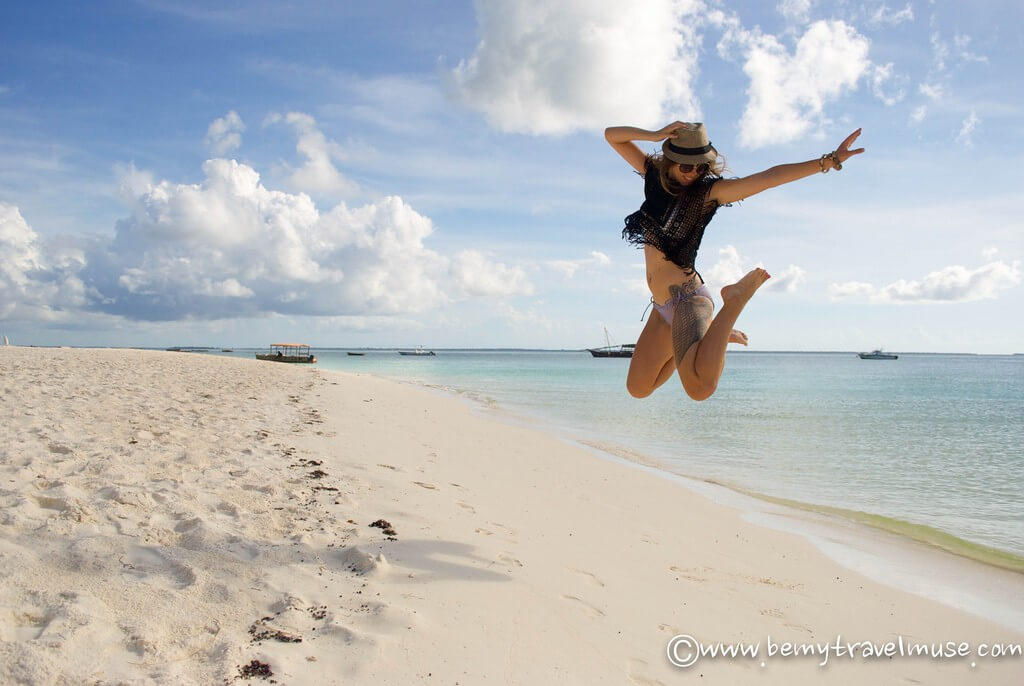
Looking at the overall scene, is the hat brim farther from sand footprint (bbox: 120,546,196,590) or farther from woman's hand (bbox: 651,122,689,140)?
sand footprint (bbox: 120,546,196,590)

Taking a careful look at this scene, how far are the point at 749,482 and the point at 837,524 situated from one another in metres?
2.37

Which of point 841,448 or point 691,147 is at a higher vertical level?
point 691,147

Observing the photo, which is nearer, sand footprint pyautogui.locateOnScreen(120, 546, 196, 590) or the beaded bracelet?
sand footprint pyautogui.locateOnScreen(120, 546, 196, 590)

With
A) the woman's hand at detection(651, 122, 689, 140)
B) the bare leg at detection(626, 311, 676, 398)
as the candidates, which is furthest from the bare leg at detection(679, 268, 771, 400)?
the woman's hand at detection(651, 122, 689, 140)

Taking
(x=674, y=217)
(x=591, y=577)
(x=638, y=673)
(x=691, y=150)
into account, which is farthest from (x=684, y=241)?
(x=638, y=673)

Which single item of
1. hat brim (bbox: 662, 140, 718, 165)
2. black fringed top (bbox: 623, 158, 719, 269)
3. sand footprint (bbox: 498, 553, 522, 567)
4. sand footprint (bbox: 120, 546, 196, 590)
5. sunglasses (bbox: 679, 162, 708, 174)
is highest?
hat brim (bbox: 662, 140, 718, 165)

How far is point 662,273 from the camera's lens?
453 centimetres

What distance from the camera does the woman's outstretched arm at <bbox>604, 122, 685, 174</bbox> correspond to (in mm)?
4078

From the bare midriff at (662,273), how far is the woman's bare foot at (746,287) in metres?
0.42

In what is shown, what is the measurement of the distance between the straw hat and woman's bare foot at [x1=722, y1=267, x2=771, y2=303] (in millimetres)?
796

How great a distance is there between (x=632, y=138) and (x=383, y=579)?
10.6 ft

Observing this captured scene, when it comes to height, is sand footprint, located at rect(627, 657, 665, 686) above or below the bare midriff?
below

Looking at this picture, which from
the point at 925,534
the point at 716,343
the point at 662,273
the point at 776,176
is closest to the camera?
the point at 776,176

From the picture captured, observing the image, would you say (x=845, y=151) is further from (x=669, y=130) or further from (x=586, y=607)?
(x=586, y=607)
